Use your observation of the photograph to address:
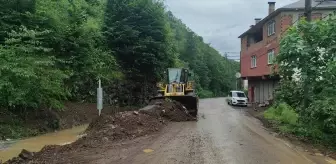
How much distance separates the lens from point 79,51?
29.0 meters

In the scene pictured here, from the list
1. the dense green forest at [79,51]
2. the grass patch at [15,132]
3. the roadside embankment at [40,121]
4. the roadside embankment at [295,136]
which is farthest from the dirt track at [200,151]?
the dense green forest at [79,51]

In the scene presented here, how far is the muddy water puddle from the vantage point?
14664mm

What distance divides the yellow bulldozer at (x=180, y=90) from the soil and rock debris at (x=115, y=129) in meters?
0.67

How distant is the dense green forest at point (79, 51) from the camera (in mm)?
19594

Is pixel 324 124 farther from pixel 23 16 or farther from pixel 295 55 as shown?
pixel 23 16

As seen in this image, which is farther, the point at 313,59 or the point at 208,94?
the point at 208,94

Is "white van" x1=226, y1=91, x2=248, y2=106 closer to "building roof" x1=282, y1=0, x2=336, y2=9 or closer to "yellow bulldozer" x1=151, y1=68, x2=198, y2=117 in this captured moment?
"building roof" x1=282, y1=0, x2=336, y2=9

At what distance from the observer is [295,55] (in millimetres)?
16906

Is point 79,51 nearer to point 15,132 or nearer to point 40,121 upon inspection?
point 40,121

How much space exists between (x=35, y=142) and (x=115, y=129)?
3.87 metres

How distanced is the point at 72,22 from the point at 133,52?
784 cm

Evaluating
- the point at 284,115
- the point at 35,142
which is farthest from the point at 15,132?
the point at 284,115

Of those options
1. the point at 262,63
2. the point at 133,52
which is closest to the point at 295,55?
the point at 133,52

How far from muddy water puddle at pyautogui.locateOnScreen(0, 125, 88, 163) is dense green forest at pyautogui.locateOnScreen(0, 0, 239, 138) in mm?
1876
